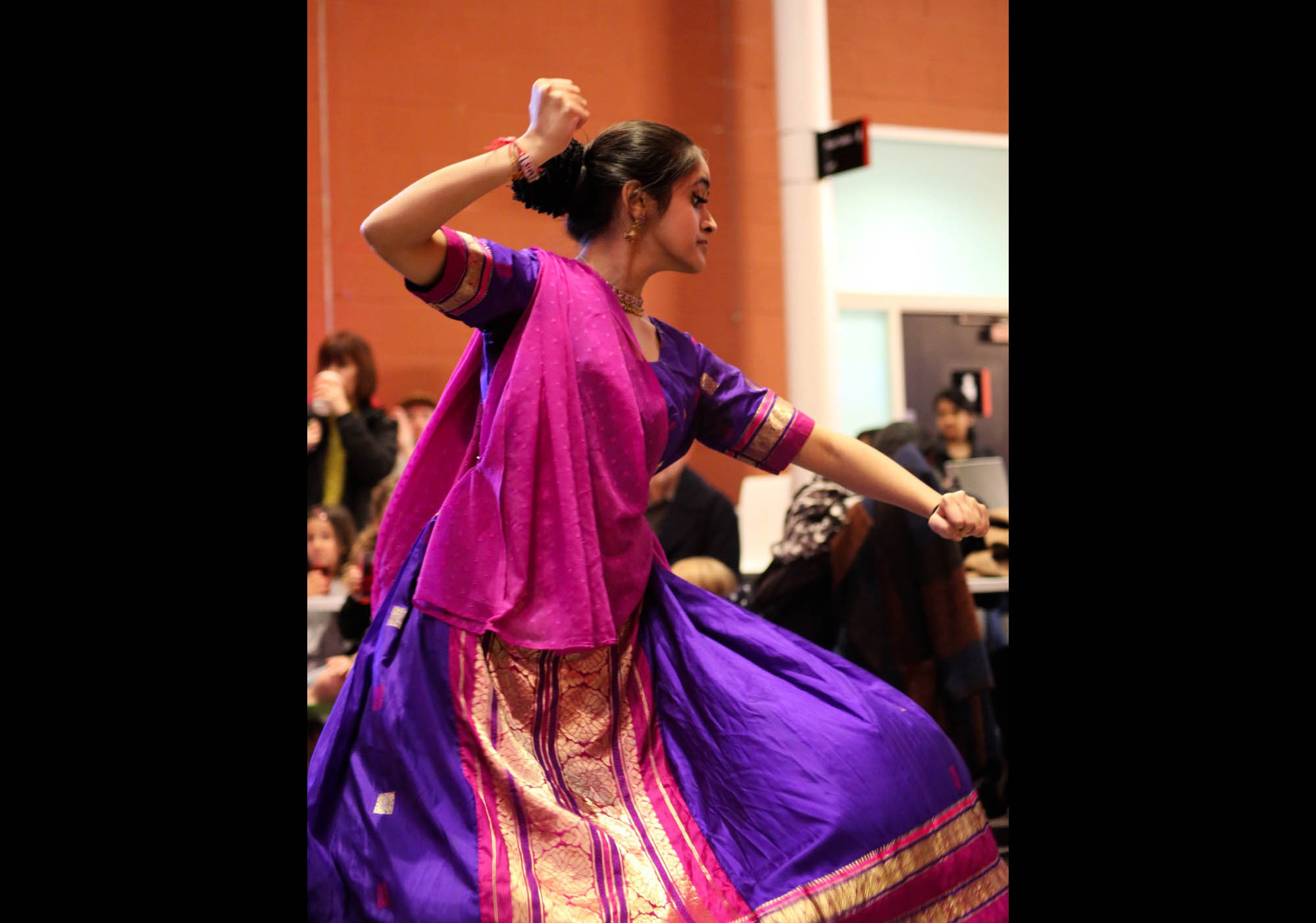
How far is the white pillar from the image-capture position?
434 centimetres

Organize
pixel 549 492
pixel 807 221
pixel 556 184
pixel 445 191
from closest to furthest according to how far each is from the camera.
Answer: pixel 445 191, pixel 549 492, pixel 556 184, pixel 807 221

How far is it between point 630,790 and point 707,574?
64.7 inches

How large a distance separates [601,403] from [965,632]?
4.86 ft

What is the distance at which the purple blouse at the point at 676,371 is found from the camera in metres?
1.45

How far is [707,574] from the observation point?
3.13 metres

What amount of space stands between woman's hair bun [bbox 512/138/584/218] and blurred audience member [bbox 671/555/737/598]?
1544mm

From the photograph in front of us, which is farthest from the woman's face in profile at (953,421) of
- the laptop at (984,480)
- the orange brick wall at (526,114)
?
the laptop at (984,480)

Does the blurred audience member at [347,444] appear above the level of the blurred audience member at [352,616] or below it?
above

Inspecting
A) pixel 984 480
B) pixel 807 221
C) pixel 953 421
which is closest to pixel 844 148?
pixel 807 221

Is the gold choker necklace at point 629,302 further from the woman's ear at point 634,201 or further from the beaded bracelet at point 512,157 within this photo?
the beaded bracelet at point 512,157

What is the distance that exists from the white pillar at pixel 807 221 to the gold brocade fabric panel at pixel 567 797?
2903 mm

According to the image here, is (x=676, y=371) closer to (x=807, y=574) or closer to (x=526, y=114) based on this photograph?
Result: (x=807, y=574)
